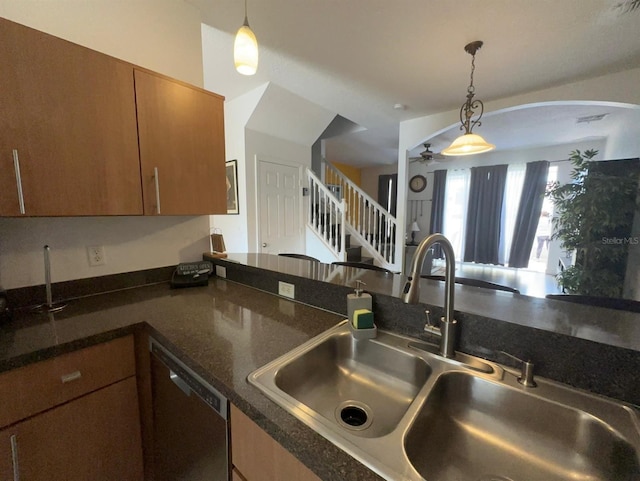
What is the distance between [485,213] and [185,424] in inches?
245

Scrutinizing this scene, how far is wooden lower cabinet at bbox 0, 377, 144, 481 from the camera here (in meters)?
0.84

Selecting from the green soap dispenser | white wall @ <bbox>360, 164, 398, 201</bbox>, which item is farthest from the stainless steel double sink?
white wall @ <bbox>360, 164, 398, 201</bbox>

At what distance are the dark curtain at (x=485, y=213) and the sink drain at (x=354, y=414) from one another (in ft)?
19.1

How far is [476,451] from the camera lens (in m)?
0.66

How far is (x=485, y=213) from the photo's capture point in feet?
18.1

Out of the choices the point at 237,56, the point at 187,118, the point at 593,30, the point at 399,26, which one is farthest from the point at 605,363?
the point at 593,30

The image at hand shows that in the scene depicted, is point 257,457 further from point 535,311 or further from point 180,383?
point 535,311

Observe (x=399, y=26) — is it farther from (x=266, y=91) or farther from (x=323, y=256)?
(x=323, y=256)

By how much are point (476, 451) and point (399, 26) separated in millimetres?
2403

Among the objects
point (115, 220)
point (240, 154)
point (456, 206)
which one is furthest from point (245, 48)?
point (456, 206)

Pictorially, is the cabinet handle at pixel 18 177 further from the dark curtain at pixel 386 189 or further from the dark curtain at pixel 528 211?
A: the dark curtain at pixel 386 189

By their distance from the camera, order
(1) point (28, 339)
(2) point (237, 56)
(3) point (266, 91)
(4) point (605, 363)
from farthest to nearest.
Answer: (3) point (266, 91) < (2) point (237, 56) < (1) point (28, 339) < (4) point (605, 363)

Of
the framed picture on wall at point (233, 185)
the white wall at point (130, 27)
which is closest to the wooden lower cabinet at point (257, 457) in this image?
the white wall at point (130, 27)

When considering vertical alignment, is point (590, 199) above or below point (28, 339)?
above
